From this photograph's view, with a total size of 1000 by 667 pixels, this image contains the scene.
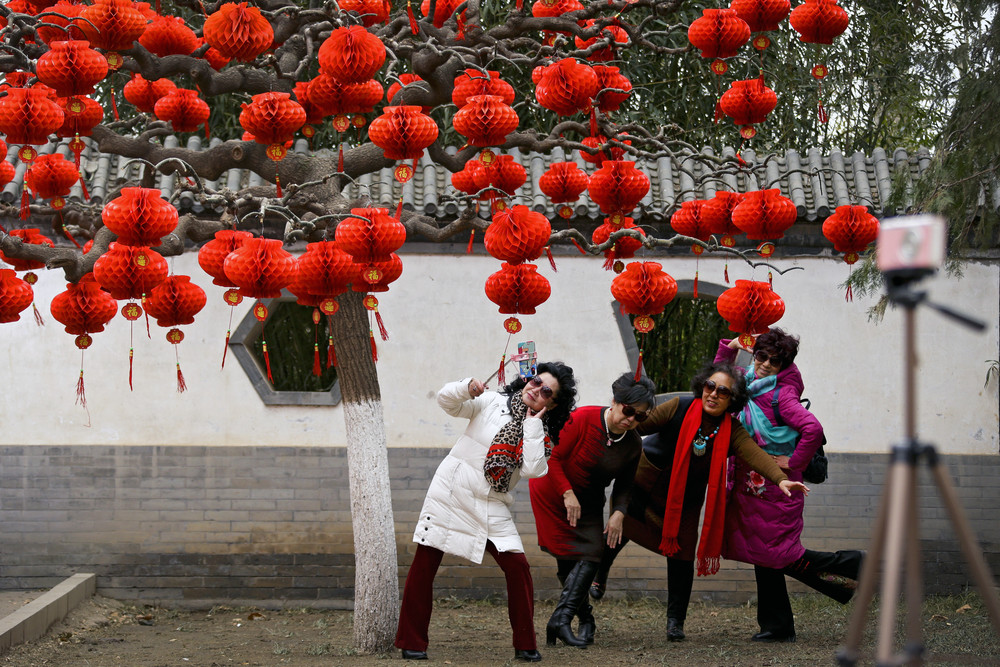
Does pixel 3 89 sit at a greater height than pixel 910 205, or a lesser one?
greater

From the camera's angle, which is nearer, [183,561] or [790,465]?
[790,465]

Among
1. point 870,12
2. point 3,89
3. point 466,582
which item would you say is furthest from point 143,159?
point 870,12

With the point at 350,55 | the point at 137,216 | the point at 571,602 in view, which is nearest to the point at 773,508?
the point at 571,602

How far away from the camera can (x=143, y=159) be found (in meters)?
5.34

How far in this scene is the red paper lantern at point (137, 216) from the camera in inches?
161

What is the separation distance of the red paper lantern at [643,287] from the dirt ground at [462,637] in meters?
1.70

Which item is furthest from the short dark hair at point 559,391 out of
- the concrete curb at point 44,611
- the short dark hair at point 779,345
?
the concrete curb at point 44,611

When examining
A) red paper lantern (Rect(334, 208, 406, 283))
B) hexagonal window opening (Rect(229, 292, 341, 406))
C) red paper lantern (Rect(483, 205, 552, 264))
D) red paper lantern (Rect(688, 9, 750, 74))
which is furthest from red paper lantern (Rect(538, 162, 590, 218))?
hexagonal window opening (Rect(229, 292, 341, 406))

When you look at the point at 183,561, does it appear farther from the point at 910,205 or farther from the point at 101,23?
→ the point at 910,205

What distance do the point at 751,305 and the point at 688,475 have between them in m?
0.99

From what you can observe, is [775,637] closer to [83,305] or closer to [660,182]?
[660,182]

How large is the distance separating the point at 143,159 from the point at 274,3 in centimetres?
104

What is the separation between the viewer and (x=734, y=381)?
16.4 feet

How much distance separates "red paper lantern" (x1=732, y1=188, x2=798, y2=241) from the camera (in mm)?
4754
